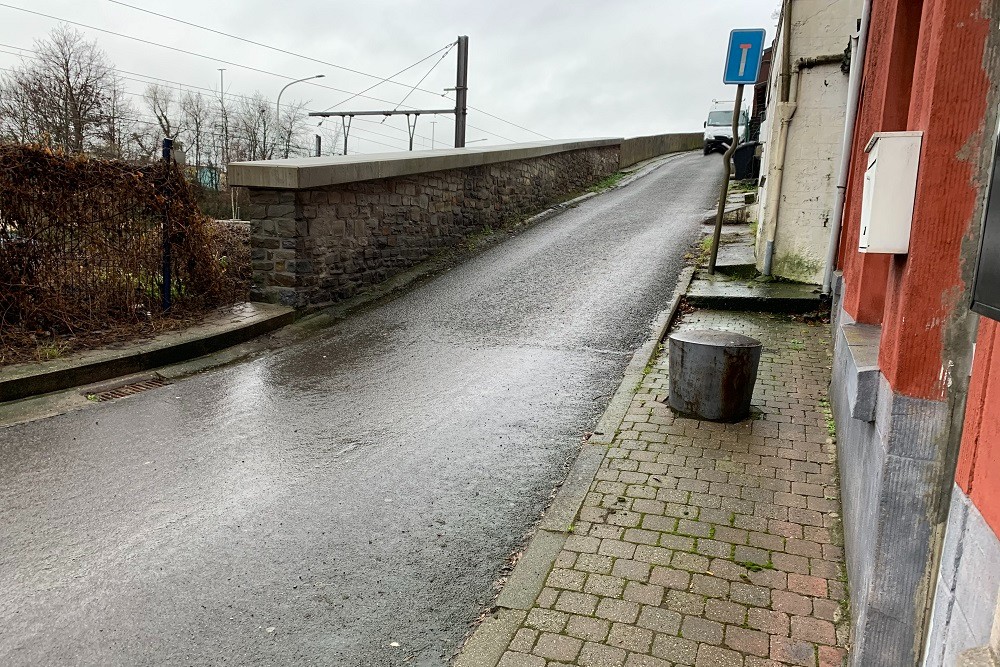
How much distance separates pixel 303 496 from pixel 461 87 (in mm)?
19760

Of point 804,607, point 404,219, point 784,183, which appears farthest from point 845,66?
point 804,607

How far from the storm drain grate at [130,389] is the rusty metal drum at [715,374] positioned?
15.8ft

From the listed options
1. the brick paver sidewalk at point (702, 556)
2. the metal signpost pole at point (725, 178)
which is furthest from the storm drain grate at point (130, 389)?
the metal signpost pole at point (725, 178)

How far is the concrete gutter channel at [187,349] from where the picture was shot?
6.18 m

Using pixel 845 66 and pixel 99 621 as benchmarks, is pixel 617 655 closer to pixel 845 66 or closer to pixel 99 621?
pixel 99 621

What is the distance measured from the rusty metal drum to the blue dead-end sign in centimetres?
496

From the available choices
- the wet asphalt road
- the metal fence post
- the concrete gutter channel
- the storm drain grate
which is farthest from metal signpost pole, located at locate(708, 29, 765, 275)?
the storm drain grate

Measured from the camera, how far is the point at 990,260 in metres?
1.68

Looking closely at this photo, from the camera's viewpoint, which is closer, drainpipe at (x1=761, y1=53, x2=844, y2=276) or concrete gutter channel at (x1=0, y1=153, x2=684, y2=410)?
concrete gutter channel at (x1=0, y1=153, x2=684, y2=410)

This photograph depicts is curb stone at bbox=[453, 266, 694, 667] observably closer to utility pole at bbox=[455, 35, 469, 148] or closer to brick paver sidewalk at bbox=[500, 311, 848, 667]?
brick paver sidewalk at bbox=[500, 311, 848, 667]

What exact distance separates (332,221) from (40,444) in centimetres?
498

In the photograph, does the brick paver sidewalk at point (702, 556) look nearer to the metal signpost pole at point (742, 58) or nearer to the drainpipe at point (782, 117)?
the drainpipe at point (782, 117)

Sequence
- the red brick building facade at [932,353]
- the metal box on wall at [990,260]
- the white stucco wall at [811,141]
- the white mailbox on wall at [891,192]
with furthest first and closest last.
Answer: the white stucco wall at [811,141] → the white mailbox on wall at [891,192] → the red brick building facade at [932,353] → the metal box on wall at [990,260]

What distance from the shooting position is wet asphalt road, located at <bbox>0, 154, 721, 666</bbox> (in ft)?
10.3
